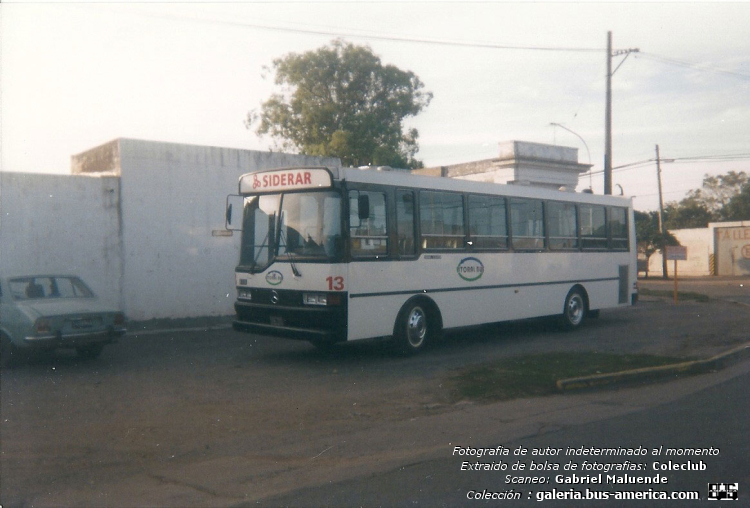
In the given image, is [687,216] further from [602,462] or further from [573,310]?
[602,462]

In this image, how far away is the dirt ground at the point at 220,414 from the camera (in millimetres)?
5684

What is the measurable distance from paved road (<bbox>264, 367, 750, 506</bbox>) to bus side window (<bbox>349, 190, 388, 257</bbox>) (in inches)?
185

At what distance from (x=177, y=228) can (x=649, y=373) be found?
11.5 m

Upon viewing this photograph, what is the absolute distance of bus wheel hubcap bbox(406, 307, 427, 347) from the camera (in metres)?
11.8

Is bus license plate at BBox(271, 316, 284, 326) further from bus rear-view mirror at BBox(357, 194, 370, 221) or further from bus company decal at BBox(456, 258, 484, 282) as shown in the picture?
bus company decal at BBox(456, 258, 484, 282)

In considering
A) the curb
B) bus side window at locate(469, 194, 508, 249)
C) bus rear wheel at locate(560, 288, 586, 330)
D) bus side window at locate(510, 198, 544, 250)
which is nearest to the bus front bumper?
the curb

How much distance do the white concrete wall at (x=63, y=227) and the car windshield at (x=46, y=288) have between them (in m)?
3.74

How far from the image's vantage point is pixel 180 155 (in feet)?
56.4

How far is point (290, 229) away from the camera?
11.1 m

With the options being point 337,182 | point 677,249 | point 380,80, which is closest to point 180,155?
point 337,182

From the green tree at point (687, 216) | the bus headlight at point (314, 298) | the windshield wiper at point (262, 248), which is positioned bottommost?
the bus headlight at point (314, 298)

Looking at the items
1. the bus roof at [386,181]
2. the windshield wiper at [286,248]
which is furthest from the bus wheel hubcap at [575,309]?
the windshield wiper at [286,248]

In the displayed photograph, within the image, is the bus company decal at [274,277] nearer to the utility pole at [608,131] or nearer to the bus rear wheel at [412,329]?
the bus rear wheel at [412,329]

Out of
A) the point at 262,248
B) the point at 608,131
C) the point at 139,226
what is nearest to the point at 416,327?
the point at 262,248
